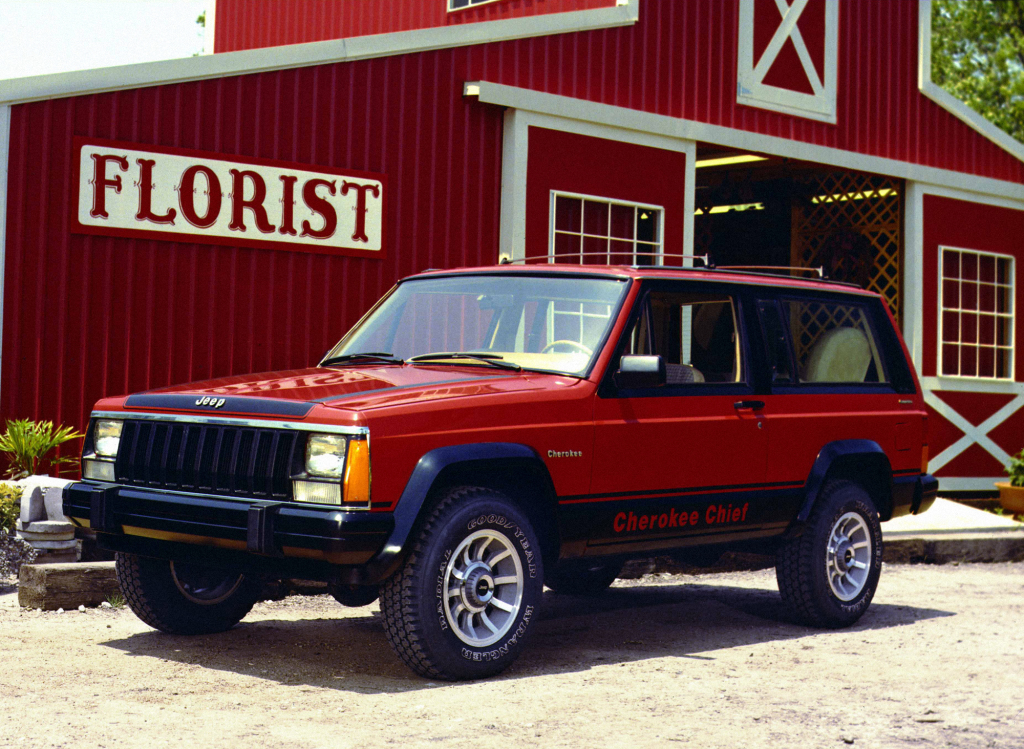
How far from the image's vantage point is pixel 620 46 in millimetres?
12727

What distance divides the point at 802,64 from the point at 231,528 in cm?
1063

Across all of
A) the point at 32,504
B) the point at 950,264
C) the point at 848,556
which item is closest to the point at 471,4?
the point at 950,264

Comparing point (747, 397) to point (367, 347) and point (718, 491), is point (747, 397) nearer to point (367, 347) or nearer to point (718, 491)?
point (718, 491)

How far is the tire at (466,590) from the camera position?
561 cm

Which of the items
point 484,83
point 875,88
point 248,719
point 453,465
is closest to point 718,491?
point 453,465

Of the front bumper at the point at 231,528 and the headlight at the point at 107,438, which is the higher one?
the headlight at the point at 107,438

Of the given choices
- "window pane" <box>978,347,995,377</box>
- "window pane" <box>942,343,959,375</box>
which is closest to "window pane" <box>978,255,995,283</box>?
"window pane" <box>978,347,995,377</box>

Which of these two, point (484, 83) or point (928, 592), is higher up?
point (484, 83)

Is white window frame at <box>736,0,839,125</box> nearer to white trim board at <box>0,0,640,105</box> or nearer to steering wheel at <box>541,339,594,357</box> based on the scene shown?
white trim board at <box>0,0,640,105</box>

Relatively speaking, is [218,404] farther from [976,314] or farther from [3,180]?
[976,314]

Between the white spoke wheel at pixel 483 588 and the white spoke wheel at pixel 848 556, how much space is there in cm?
237

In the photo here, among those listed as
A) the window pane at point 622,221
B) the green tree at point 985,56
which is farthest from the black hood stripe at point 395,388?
the green tree at point 985,56

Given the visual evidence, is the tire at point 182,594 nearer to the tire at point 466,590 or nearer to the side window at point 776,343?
the tire at point 466,590

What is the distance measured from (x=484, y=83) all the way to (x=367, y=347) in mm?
5144
